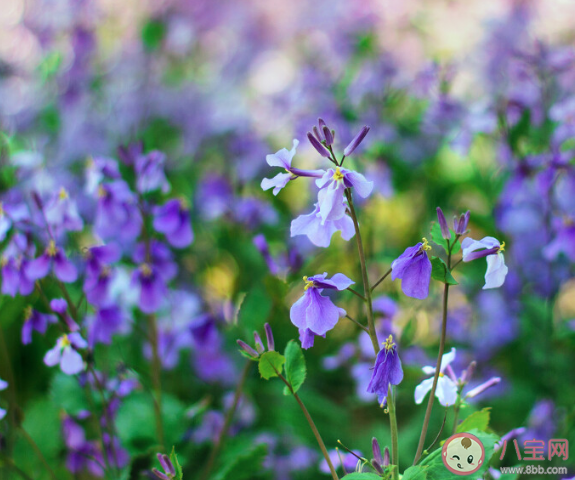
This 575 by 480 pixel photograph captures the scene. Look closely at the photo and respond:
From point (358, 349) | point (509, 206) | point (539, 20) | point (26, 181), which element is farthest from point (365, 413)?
point (539, 20)

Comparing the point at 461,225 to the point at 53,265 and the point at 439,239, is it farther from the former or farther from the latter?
the point at 53,265

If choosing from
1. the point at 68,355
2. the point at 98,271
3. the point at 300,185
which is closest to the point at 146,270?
the point at 98,271

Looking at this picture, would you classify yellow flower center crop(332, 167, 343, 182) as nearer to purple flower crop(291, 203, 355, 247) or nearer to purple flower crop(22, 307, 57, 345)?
purple flower crop(291, 203, 355, 247)

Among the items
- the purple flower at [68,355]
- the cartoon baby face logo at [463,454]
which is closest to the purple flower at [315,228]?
the cartoon baby face logo at [463,454]

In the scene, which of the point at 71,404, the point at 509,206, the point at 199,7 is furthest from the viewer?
the point at 199,7

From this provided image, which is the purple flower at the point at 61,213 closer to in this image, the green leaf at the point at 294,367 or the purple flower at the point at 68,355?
the purple flower at the point at 68,355

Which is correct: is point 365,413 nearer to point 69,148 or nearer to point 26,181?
point 26,181
